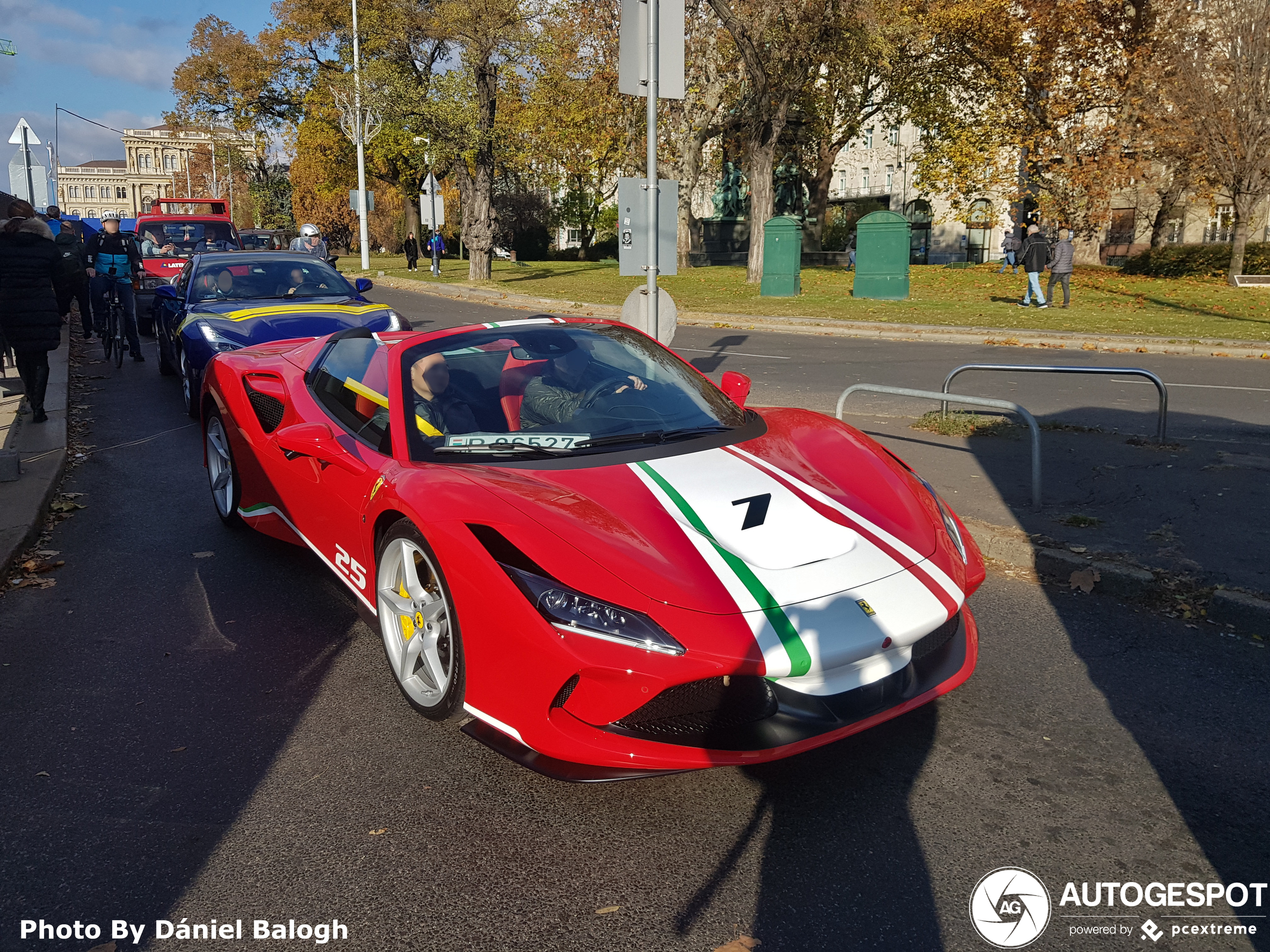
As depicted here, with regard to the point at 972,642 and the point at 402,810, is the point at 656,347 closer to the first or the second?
the point at 972,642

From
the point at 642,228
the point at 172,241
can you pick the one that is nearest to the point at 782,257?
the point at 172,241

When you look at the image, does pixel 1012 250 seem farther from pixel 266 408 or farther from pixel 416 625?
pixel 416 625

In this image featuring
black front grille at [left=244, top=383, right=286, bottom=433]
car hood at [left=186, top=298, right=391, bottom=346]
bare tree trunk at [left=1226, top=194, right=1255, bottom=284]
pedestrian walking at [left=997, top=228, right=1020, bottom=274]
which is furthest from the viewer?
pedestrian walking at [left=997, top=228, right=1020, bottom=274]

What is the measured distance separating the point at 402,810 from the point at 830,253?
145 feet

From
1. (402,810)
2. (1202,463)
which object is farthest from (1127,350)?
(402,810)

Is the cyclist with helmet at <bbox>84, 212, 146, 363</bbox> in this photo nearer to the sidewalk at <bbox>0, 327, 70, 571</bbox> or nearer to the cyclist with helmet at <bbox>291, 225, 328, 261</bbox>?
the sidewalk at <bbox>0, 327, 70, 571</bbox>

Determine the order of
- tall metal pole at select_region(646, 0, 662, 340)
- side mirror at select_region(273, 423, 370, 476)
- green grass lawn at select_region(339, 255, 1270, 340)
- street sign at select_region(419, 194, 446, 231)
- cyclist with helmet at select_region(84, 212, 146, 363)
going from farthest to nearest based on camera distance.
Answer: street sign at select_region(419, 194, 446, 231) < green grass lawn at select_region(339, 255, 1270, 340) < cyclist with helmet at select_region(84, 212, 146, 363) < tall metal pole at select_region(646, 0, 662, 340) < side mirror at select_region(273, 423, 370, 476)

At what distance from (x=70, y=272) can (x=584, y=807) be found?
26.5ft

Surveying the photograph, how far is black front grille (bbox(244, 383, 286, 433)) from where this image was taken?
5.16m

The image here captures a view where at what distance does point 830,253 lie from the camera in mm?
A: 44781

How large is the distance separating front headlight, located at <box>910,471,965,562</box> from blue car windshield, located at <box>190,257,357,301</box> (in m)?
7.86

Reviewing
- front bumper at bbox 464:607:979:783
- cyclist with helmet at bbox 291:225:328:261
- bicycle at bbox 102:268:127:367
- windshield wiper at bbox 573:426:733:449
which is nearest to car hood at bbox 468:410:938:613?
windshield wiper at bbox 573:426:733:449

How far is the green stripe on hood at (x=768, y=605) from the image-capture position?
9.24ft

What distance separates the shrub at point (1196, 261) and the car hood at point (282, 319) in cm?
2937
